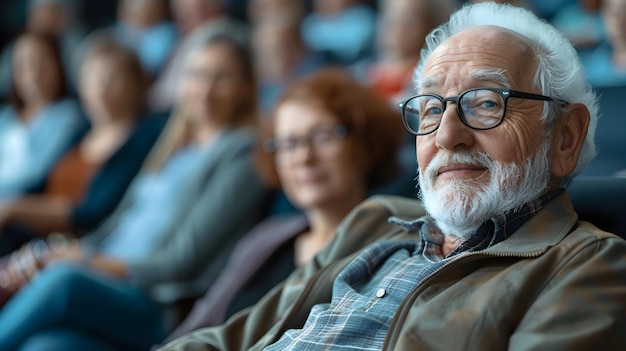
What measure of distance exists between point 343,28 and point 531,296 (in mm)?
3506

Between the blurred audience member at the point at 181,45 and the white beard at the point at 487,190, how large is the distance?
3040mm

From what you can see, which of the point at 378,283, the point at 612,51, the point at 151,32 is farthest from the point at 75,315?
the point at 151,32

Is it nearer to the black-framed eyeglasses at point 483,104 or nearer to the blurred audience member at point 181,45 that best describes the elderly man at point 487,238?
the black-framed eyeglasses at point 483,104

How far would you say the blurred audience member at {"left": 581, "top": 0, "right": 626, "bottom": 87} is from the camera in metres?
2.51

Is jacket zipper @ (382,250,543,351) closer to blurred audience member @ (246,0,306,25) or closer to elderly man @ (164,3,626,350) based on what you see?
elderly man @ (164,3,626,350)

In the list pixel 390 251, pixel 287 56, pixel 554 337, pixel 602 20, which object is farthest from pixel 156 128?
pixel 554 337

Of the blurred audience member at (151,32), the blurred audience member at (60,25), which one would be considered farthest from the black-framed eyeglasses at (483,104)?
the blurred audience member at (60,25)

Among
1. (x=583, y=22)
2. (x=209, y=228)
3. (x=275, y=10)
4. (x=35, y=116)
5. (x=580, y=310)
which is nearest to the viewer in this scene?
(x=580, y=310)

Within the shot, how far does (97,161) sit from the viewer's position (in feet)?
11.7

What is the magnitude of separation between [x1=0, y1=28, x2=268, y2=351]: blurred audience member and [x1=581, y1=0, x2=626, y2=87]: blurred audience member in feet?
3.60

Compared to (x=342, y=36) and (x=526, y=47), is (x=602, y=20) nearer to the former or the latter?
(x=526, y=47)

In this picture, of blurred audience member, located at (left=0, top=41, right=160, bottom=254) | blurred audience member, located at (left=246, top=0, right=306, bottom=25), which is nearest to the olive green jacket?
blurred audience member, located at (left=0, top=41, right=160, bottom=254)

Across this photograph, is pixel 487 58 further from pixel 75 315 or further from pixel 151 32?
pixel 151 32

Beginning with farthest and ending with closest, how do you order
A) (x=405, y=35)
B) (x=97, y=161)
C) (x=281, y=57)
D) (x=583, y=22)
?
1. (x=281, y=57)
2. (x=97, y=161)
3. (x=583, y=22)
4. (x=405, y=35)
